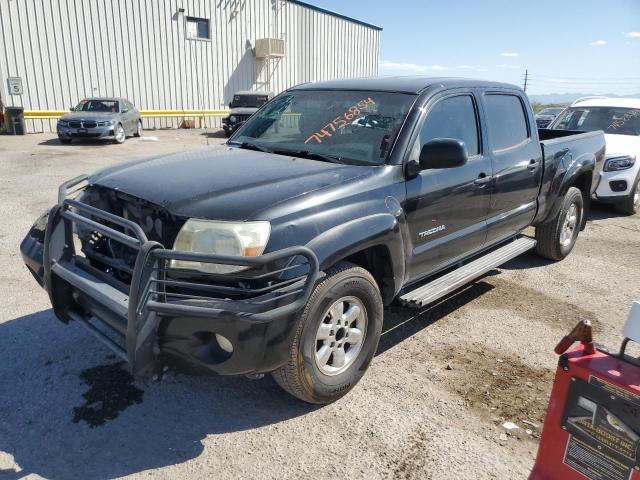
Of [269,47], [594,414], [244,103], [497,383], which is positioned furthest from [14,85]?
[594,414]

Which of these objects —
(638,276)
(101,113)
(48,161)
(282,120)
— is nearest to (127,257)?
(282,120)

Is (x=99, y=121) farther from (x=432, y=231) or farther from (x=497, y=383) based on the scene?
(x=497, y=383)

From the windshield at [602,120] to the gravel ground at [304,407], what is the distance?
5255mm

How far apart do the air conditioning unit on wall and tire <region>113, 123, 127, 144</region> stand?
1061 centimetres

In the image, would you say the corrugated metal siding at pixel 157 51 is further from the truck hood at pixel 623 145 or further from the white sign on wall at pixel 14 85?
the truck hood at pixel 623 145

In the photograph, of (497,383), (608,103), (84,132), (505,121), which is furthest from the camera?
(84,132)

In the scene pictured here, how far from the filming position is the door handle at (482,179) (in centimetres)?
399

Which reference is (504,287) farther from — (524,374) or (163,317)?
(163,317)

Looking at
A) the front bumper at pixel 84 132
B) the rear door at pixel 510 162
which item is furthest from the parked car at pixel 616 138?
the front bumper at pixel 84 132

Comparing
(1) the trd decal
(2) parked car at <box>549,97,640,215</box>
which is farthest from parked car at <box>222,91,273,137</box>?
(1) the trd decal

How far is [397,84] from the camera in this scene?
3883 millimetres

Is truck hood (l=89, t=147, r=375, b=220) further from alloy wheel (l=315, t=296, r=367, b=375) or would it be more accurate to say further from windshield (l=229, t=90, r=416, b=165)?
alloy wheel (l=315, t=296, r=367, b=375)

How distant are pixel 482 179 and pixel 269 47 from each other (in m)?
22.8

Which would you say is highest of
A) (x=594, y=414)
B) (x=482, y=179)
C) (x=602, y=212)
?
(x=482, y=179)
